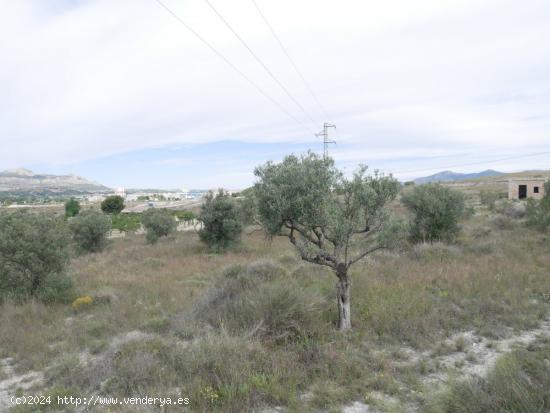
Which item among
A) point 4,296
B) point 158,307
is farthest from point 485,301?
point 4,296

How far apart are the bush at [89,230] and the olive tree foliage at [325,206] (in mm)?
18245

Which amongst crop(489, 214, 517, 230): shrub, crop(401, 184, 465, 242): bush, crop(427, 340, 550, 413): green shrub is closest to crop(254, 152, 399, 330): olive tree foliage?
crop(427, 340, 550, 413): green shrub

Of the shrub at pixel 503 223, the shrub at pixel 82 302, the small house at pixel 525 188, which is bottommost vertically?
the shrub at pixel 82 302

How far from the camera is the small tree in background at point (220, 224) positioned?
19.4 meters

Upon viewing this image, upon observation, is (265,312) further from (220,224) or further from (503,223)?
(503,223)

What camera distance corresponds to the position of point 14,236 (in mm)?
9820

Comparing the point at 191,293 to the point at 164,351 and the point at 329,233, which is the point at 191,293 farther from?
the point at 329,233

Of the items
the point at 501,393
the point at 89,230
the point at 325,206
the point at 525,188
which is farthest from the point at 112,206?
the point at 501,393

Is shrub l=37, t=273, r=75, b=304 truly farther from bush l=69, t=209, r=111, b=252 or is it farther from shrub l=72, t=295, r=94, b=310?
bush l=69, t=209, r=111, b=252

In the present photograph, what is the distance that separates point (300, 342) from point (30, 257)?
8.09 meters

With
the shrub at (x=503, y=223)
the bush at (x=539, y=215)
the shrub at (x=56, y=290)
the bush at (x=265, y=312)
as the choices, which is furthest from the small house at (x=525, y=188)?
the shrub at (x=56, y=290)

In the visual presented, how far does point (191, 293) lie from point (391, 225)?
6.04 meters

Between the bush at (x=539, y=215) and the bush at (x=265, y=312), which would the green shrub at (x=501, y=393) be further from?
the bush at (x=539, y=215)

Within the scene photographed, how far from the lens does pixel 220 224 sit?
776 inches
